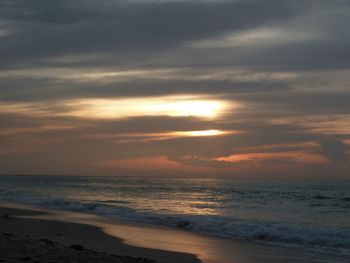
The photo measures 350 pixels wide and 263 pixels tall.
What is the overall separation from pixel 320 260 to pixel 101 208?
22815mm

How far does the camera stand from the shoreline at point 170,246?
15008 mm

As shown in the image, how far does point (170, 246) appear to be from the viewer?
56.5 ft

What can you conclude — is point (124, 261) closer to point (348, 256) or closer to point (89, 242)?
point (89, 242)

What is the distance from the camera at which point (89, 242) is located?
17484 mm

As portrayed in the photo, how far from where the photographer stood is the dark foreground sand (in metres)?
11.7

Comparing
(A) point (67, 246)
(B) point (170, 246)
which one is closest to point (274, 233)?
(B) point (170, 246)

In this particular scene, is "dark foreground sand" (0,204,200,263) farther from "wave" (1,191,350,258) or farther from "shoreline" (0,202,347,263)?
"wave" (1,191,350,258)

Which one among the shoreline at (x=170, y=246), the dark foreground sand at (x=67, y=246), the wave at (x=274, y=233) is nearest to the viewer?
the dark foreground sand at (x=67, y=246)

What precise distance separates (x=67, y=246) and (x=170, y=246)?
13.5 ft

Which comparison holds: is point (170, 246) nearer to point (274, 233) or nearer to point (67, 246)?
point (67, 246)

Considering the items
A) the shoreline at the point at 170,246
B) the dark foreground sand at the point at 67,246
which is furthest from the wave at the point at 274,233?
the dark foreground sand at the point at 67,246

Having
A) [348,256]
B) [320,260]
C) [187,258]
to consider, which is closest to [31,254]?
[187,258]

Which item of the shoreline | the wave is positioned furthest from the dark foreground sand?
the wave

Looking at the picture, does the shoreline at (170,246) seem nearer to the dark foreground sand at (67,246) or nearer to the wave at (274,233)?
the dark foreground sand at (67,246)
